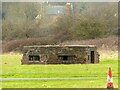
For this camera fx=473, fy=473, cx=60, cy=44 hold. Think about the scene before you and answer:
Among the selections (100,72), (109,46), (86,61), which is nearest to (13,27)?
(109,46)

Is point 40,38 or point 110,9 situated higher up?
point 110,9

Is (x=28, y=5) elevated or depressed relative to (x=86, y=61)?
elevated

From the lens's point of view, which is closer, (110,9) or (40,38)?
(40,38)

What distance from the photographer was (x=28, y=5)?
237 ft

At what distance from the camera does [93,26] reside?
62.5 m

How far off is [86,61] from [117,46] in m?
17.8

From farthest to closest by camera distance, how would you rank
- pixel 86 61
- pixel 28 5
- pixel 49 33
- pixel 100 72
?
pixel 28 5 < pixel 49 33 < pixel 86 61 < pixel 100 72

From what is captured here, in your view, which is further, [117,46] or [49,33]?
[49,33]

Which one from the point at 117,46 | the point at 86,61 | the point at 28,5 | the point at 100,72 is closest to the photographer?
the point at 100,72

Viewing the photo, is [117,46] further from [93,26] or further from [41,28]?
[41,28]

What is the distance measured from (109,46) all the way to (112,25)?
24.5 ft

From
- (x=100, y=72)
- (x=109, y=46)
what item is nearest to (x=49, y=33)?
(x=109, y=46)

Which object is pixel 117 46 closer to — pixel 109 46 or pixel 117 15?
pixel 109 46

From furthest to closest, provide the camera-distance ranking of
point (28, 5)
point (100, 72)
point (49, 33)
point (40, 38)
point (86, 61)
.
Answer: point (28, 5) → point (49, 33) → point (40, 38) → point (86, 61) → point (100, 72)
